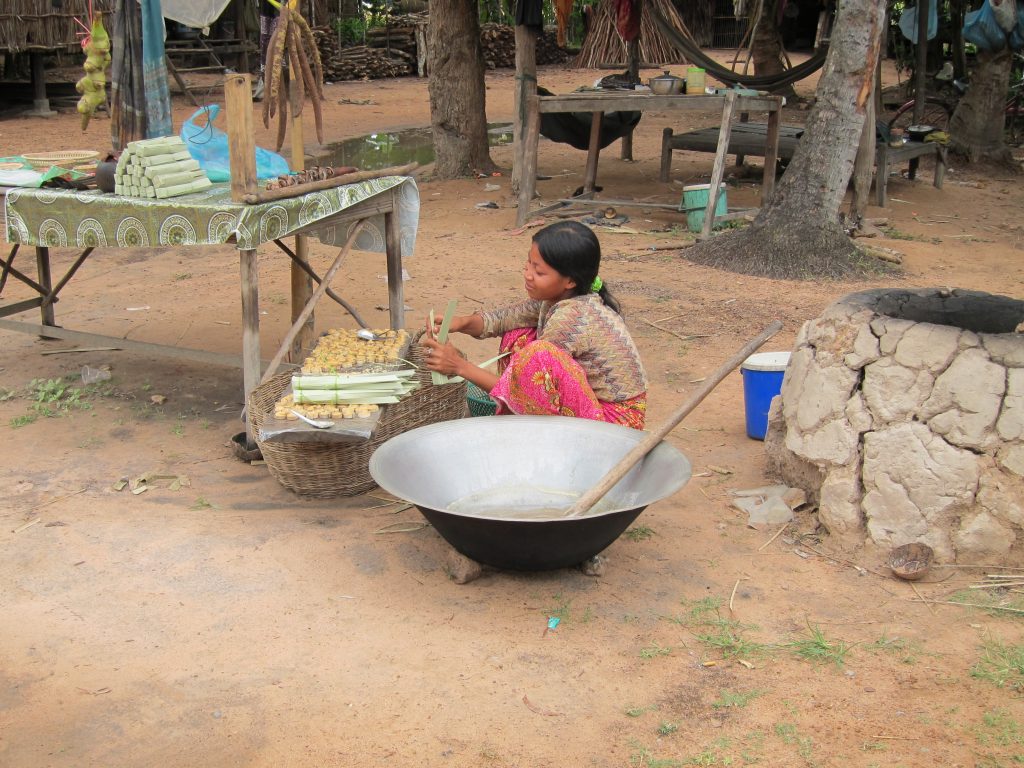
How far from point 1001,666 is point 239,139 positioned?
9.96 ft

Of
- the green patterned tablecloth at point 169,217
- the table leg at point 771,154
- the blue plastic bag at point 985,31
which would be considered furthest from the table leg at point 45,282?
the blue plastic bag at point 985,31

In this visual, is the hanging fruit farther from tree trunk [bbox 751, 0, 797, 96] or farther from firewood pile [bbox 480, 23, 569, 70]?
firewood pile [bbox 480, 23, 569, 70]

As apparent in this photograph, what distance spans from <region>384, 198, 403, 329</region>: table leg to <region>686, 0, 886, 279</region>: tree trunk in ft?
10.5

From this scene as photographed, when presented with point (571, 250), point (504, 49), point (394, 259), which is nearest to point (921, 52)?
point (394, 259)

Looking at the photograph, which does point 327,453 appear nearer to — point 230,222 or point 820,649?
point 230,222

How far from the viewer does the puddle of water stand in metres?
11.5

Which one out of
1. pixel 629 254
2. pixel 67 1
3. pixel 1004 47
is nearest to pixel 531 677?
pixel 629 254

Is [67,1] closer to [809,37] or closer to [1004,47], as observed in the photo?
[1004,47]

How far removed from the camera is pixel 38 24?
12328mm

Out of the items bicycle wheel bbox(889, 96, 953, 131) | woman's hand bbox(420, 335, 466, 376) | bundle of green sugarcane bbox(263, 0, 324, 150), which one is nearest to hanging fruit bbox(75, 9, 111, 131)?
bundle of green sugarcane bbox(263, 0, 324, 150)

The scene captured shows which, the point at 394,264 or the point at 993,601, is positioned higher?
the point at 394,264

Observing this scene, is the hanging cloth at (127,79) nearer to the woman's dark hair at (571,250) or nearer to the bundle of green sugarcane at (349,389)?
the bundle of green sugarcane at (349,389)

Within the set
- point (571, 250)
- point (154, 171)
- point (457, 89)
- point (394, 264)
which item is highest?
point (457, 89)

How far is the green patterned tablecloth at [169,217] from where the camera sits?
3.62 m
